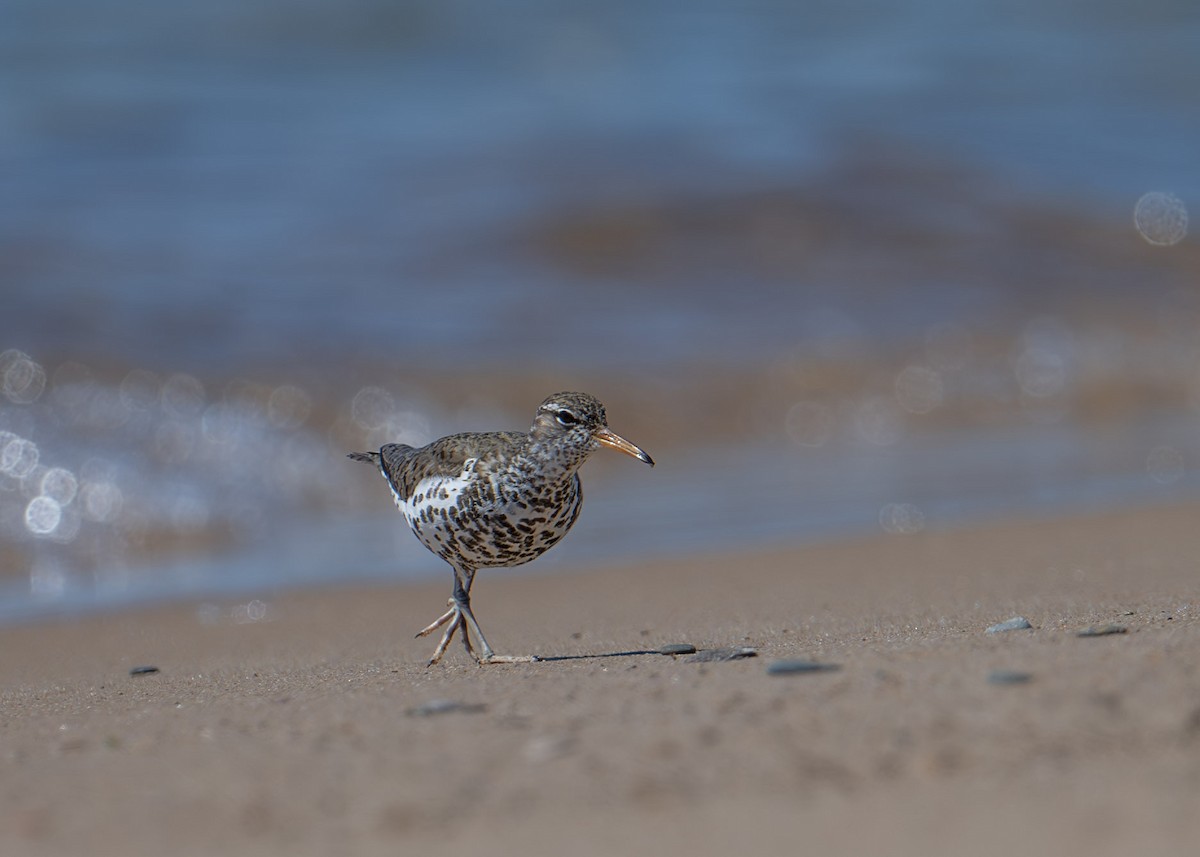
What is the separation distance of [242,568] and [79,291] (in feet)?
18.9

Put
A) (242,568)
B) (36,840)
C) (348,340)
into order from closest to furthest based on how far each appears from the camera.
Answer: (36,840) → (242,568) → (348,340)

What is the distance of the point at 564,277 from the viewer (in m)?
14.7

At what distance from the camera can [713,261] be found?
15.5 m

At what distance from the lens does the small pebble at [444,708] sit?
3801mm

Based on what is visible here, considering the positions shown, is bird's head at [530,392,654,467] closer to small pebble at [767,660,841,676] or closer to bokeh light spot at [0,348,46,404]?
small pebble at [767,660,841,676]

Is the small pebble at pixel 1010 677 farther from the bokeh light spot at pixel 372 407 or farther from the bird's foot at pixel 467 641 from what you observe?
the bokeh light spot at pixel 372 407

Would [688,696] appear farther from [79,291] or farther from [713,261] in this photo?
[713,261]

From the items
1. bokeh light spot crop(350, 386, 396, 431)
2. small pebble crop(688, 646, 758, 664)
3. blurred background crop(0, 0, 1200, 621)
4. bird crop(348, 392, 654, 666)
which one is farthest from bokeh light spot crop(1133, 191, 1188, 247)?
small pebble crop(688, 646, 758, 664)

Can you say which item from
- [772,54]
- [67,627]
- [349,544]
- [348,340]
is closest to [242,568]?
[349,544]

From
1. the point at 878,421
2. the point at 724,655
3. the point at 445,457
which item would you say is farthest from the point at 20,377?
the point at 724,655

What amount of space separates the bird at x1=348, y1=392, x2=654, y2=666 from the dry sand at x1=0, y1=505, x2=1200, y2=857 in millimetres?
399

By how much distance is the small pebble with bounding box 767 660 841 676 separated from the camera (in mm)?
3936

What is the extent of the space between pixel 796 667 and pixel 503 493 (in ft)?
4.66

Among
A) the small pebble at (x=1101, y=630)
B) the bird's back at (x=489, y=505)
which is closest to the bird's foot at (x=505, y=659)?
the bird's back at (x=489, y=505)
